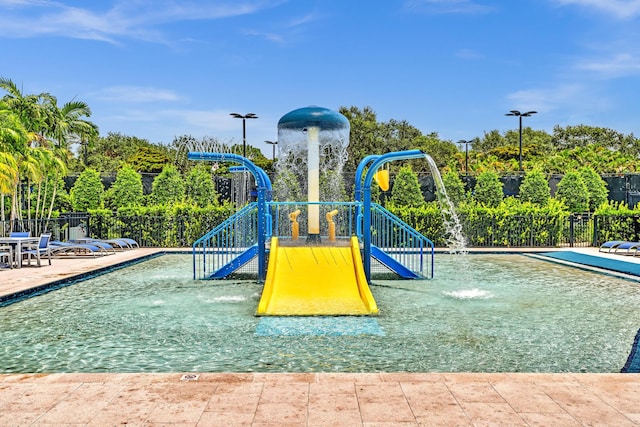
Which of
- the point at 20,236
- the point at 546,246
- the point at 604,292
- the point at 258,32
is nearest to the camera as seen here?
the point at 604,292

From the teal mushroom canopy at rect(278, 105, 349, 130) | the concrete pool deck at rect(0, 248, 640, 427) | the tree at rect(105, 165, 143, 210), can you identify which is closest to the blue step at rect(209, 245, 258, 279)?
the teal mushroom canopy at rect(278, 105, 349, 130)

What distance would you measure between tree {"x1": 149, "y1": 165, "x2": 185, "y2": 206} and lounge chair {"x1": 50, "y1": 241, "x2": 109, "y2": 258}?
8461mm

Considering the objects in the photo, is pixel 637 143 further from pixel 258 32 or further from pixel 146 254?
pixel 146 254

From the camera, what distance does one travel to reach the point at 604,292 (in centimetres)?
1150

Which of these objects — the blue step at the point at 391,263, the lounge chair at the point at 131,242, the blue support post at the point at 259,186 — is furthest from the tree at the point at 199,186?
the blue step at the point at 391,263

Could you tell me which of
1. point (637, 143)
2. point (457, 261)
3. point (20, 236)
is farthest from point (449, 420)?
point (637, 143)

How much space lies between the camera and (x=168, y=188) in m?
26.7

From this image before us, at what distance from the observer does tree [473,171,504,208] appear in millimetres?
28156

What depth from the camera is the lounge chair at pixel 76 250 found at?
16.8m

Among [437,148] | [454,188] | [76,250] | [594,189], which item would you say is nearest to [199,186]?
[76,250]

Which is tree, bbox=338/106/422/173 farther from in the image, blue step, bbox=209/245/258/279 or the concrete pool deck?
the concrete pool deck

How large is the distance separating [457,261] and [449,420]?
13361mm

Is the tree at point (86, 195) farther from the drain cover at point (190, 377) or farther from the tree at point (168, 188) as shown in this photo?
the drain cover at point (190, 377)

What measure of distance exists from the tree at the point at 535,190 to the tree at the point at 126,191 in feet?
60.0
